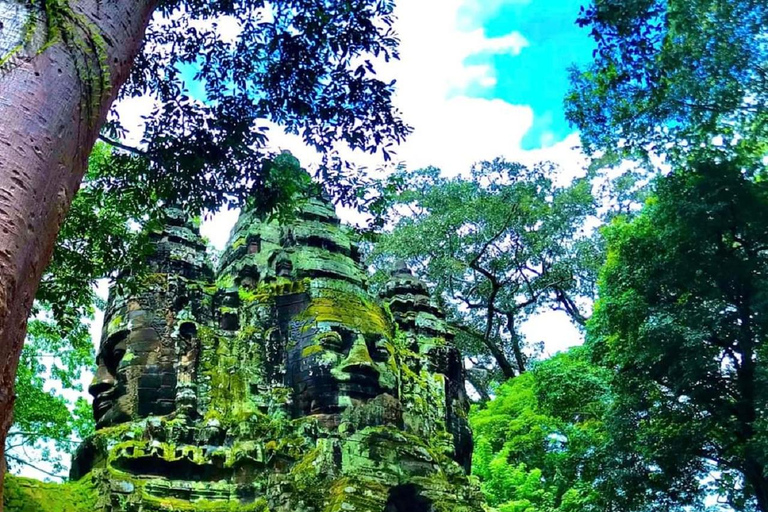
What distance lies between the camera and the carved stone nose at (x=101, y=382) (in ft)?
34.9

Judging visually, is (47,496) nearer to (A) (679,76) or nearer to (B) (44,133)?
(B) (44,133)

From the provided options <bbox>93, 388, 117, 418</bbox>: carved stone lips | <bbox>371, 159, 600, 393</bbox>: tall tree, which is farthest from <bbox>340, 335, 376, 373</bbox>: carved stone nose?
<bbox>371, 159, 600, 393</bbox>: tall tree

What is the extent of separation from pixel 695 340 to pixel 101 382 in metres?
9.26

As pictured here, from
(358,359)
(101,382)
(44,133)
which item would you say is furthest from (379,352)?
(44,133)

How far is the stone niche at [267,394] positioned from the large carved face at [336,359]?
0.07 feet

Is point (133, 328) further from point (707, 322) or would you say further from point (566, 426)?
point (566, 426)

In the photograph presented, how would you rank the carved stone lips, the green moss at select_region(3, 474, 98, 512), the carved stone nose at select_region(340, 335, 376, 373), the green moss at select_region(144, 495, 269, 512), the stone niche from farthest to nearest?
1. the carved stone nose at select_region(340, 335, 376, 373)
2. the carved stone lips
3. the stone niche
4. the green moss at select_region(144, 495, 269, 512)
5. the green moss at select_region(3, 474, 98, 512)

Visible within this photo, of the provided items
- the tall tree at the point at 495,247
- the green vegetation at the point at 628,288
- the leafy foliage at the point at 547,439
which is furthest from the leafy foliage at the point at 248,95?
the tall tree at the point at 495,247

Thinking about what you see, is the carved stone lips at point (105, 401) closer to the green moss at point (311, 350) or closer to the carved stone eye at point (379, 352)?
the green moss at point (311, 350)

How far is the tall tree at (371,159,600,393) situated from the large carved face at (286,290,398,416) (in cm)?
1247

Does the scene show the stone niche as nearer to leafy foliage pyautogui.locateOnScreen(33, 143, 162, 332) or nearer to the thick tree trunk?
leafy foliage pyautogui.locateOnScreen(33, 143, 162, 332)

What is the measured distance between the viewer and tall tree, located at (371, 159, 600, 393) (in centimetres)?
2427

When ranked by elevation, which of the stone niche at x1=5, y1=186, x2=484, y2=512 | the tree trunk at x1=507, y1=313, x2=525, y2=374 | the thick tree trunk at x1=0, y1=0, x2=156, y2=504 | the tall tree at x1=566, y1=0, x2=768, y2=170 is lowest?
the thick tree trunk at x1=0, y1=0, x2=156, y2=504

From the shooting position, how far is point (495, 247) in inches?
969
